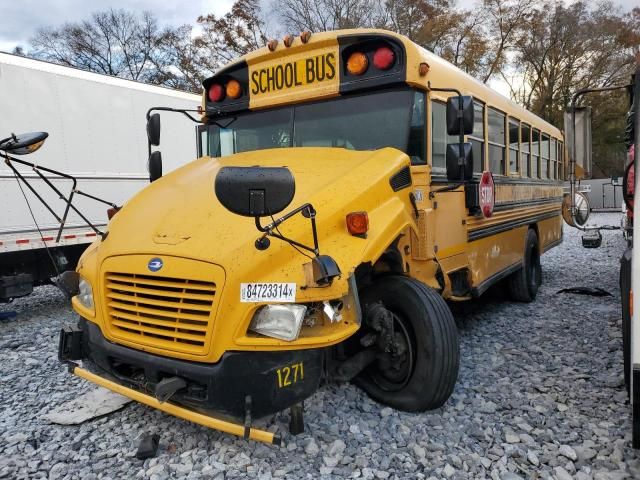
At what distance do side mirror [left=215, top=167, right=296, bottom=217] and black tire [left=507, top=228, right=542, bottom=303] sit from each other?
4519 mm

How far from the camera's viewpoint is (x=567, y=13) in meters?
24.2

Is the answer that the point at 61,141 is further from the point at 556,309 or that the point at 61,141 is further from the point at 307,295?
the point at 556,309

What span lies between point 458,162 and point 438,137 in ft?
1.22

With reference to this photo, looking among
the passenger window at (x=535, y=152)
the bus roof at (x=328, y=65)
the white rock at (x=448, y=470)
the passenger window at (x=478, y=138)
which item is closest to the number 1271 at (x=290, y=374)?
the white rock at (x=448, y=470)

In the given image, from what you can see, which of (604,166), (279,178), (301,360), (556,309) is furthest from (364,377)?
(604,166)

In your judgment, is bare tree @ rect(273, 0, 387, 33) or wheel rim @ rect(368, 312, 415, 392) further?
bare tree @ rect(273, 0, 387, 33)

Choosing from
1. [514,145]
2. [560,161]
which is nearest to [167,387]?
[514,145]

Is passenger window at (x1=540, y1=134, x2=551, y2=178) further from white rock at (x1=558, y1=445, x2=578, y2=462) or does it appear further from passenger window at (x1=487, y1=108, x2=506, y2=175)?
white rock at (x1=558, y1=445, x2=578, y2=462)

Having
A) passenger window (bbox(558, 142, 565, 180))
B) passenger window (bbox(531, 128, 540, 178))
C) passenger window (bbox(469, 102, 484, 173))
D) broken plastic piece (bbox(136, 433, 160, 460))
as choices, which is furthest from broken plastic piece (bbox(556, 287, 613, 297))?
broken plastic piece (bbox(136, 433, 160, 460))

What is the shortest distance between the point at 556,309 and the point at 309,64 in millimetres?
4053

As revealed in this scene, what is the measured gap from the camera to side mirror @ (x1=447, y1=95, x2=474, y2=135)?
329cm

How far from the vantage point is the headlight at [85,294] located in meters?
2.95

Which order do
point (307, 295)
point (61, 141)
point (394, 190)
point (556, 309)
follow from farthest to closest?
point (61, 141)
point (556, 309)
point (394, 190)
point (307, 295)

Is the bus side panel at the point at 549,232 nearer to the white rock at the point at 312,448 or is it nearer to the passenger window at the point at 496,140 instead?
the passenger window at the point at 496,140
